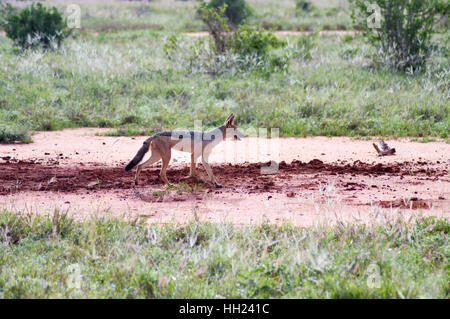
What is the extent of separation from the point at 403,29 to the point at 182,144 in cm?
1100

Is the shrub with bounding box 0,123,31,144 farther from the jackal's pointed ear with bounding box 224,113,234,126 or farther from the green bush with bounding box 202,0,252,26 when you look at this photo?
the green bush with bounding box 202,0,252,26

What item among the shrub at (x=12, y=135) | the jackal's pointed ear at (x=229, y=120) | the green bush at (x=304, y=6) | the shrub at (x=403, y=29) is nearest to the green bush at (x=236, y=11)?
the green bush at (x=304, y=6)

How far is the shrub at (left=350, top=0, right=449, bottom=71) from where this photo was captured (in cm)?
1561

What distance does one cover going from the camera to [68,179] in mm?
7703

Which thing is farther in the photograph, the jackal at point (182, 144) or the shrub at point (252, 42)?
the shrub at point (252, 42)

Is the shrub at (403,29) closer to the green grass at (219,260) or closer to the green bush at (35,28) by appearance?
the green bush at (35,28)

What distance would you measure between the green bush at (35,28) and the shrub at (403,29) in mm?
10192

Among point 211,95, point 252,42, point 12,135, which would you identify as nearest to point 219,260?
point 12,135

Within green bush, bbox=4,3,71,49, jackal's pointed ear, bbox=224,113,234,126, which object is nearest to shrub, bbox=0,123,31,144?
jackal's pointed ear, bbox=224,113,234,126

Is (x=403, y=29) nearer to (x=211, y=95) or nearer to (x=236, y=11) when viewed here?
(x=211, y=95)

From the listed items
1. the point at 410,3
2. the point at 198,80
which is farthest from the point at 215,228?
the point at 410,3

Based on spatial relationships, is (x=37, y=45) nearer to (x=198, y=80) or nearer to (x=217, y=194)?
(x=198, y=80)

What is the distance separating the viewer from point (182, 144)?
7383 mm

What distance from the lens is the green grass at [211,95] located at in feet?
38.0
